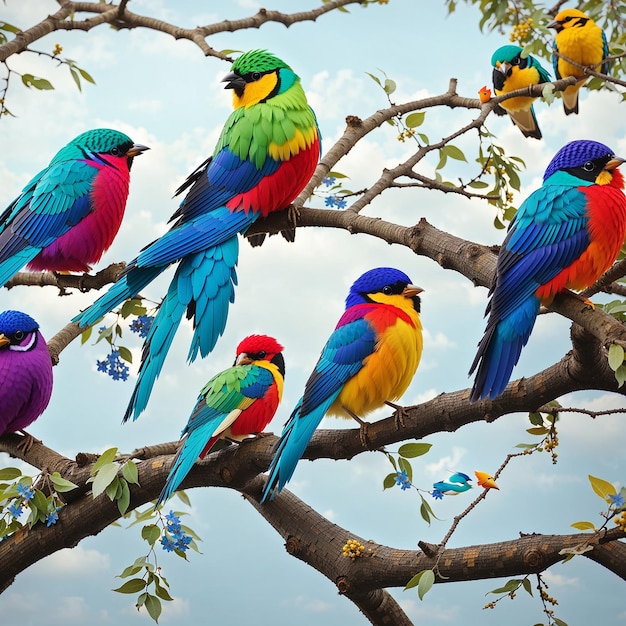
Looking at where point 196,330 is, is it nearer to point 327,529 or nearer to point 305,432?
point 305,432

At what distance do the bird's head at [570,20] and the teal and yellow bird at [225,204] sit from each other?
3257 millimetres

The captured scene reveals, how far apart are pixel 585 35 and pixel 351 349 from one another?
346cm

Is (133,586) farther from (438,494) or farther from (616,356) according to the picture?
(616,356)

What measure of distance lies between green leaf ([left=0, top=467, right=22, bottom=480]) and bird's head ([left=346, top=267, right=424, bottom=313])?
1.36 m

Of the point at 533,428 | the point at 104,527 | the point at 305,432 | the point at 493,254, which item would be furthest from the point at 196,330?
the point at 104,527

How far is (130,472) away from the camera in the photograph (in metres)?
2.71

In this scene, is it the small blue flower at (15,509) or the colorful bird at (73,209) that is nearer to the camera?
the colorful bird at (73,209)

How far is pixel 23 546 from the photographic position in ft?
10.1

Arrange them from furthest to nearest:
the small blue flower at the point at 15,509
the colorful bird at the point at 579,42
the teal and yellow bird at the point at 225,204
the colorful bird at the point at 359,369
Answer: the colorful bird at the point at 579,42
the small blue flower at the point at 15,509
the colorful bird at the point at 359,369
the teal and yellow bird at the point at 225,204

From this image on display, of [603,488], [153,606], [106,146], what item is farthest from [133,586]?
[603,488]

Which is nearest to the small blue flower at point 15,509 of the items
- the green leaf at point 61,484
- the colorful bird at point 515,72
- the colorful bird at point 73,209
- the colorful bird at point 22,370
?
the green leaf at point 61,484

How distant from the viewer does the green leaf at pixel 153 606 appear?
9.77 feet

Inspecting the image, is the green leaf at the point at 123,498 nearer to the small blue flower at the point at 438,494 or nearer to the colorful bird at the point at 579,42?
the small blue flower at the point at 438,494

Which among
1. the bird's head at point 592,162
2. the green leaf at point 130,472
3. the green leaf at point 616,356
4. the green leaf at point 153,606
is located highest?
the bird's head at point 592,162
